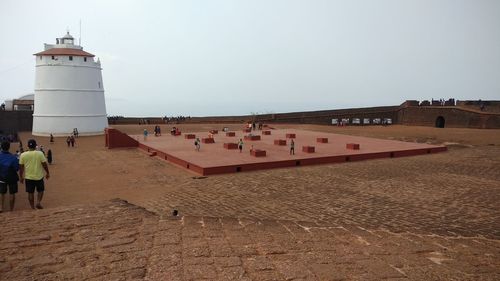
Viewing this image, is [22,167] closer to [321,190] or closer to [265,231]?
[265,231]

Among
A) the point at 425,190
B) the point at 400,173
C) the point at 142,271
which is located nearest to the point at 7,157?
the point at 142,271

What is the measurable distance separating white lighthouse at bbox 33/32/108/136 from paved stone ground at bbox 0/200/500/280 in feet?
82.1

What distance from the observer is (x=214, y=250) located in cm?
428

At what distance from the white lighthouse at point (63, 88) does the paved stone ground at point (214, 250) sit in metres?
25.0

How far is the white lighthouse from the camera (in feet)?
90.5

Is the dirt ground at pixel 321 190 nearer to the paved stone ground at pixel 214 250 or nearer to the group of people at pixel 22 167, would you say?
the paved stone ground at pixel 214 250

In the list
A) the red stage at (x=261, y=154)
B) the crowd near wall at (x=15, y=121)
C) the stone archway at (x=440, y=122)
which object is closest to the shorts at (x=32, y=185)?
the red stage at (x=261, y=154)

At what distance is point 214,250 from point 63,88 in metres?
27.6

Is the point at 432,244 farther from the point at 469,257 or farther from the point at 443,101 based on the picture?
the point at 443,101

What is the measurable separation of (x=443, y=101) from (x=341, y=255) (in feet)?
121

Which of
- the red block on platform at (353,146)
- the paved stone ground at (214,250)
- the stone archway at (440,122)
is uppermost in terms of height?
the stone archway at (440,122)

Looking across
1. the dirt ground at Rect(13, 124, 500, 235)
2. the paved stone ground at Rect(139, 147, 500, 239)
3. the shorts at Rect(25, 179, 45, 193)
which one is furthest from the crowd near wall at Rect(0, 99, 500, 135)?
the shorts at Rect(25, 179, 45, 193)

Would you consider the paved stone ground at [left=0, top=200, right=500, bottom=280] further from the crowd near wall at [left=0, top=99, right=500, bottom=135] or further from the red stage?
the crowd near wall at [left=0, top=99, right=500, bottom=135]

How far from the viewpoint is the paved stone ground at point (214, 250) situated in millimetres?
3721
